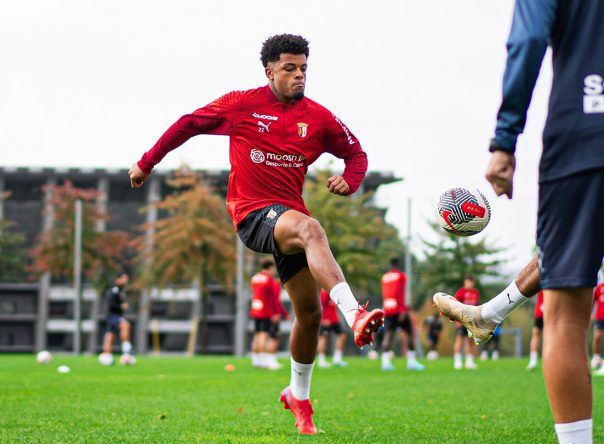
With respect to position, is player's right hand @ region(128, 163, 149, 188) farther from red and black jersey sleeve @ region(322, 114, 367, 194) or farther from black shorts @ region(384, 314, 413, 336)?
black shorts @ region(384, 314, 413, 336)

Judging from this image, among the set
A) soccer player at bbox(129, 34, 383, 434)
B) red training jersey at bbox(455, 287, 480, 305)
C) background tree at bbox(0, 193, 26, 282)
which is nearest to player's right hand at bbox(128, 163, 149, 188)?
soccer player at bbox(129, 34, 383, 434)

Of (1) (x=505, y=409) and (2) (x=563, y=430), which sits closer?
(2) (x=563, y=430)

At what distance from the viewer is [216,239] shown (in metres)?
36.3

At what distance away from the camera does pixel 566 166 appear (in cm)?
300

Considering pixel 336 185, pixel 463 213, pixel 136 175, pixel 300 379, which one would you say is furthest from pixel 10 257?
pixel 463 213

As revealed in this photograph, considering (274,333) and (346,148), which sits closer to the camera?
(346,148)

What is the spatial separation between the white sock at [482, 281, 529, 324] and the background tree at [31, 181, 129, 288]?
34.9 m

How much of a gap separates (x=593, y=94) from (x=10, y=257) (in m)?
40.8

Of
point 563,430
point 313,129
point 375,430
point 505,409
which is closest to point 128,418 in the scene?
point 375,430

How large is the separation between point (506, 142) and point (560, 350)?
0.75 m

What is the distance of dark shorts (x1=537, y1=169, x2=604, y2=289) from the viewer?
2.98 m

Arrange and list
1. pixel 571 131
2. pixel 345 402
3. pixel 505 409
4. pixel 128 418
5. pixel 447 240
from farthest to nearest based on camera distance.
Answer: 1. pixel 447 240
2. pixel 345 402
3. pixel 505 409
4. pixel 128 418
5. pixel 571 131

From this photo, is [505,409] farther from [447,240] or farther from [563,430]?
[447,240]

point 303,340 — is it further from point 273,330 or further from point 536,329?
point 536,329
